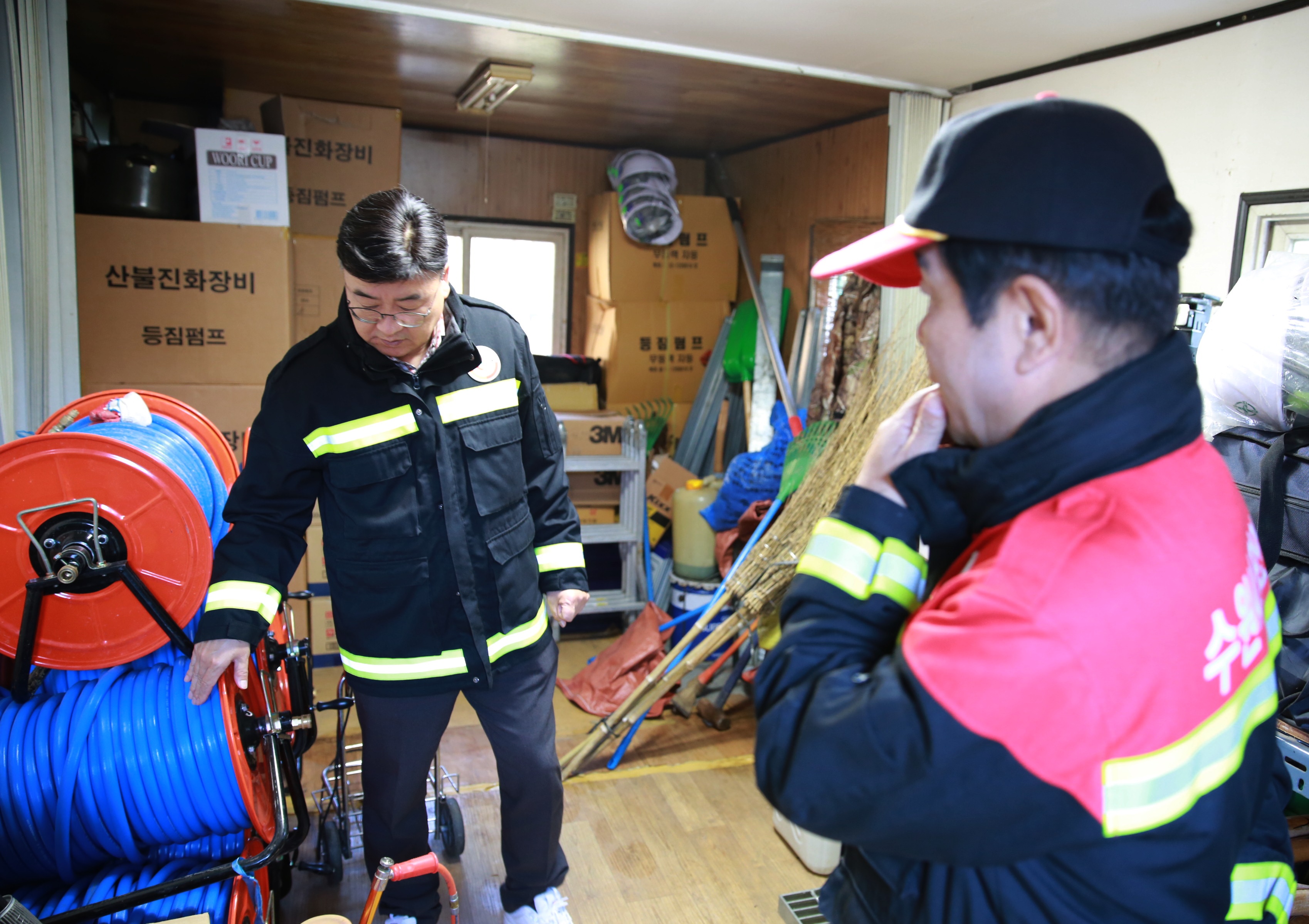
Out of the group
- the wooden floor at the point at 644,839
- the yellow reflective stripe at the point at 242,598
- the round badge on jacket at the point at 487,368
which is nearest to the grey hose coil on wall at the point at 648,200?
the wooden floor at the point at 644,839

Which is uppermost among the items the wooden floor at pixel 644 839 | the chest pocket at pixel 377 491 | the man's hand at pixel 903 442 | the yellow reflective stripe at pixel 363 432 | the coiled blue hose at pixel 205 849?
the man's hand at pixel 903 442

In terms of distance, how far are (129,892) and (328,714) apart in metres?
2.13

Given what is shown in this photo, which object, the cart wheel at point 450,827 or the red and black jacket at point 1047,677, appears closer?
the red and black jacket at point 1047,677

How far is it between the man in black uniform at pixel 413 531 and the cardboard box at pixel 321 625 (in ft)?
6.33

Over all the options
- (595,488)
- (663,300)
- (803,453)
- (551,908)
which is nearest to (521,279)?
(663,300)

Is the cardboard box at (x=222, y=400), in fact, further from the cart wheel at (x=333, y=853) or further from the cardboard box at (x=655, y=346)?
the cardboard box at (x=655, y=346)

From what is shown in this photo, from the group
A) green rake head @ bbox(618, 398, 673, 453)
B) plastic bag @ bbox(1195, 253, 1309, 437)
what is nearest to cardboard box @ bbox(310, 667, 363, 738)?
green rake head @ bbox(618, 398, 673, 453)

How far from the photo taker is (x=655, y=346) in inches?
206

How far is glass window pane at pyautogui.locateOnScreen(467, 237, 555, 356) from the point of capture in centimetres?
555

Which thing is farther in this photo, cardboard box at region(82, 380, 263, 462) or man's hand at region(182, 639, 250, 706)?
cardboard box at region(82, 380, 263, 462)

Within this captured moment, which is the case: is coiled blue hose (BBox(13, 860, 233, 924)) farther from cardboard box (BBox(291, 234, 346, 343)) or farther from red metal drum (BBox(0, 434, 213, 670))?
cardboard box (BBox(291, 234, 346, 343))

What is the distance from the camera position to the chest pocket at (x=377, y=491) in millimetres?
1834

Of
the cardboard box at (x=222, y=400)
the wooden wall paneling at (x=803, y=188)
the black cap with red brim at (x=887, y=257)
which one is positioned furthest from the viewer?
the wooden wall paneling at (x=803, y=188)

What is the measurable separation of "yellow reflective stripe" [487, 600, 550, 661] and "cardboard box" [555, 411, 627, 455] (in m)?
2.37
